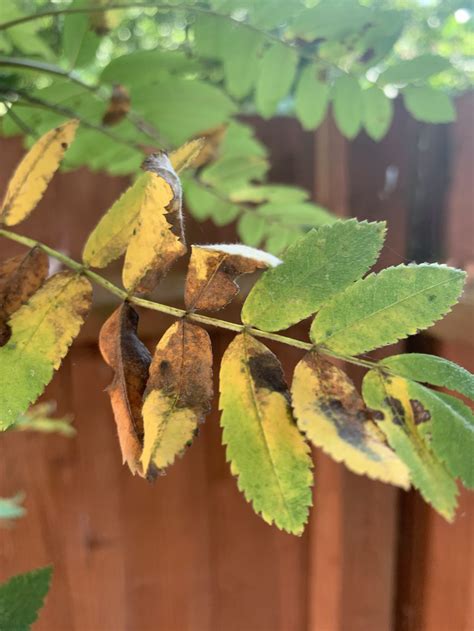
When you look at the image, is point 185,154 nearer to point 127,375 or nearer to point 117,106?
point 127,375

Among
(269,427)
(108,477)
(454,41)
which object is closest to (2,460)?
(108,477)

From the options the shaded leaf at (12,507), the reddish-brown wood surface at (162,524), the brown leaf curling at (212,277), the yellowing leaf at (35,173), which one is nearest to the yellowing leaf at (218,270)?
the brown leaf curling at (212,277)

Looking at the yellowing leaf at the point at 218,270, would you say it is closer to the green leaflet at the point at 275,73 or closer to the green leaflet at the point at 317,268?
the green leaflet at the point at 317,268

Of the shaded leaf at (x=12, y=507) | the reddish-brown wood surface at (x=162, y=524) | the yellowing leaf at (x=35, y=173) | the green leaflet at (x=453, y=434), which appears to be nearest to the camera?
the green leaflet at (x=453, y=434)

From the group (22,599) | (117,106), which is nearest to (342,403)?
(22,599)

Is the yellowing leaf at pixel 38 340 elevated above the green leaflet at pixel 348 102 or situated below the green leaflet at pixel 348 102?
below

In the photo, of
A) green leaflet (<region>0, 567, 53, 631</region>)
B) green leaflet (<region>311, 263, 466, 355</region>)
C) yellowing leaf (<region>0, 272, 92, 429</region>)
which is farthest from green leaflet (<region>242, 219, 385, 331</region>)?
green leaflet (<region>0, 567, 53, 631</region>)
